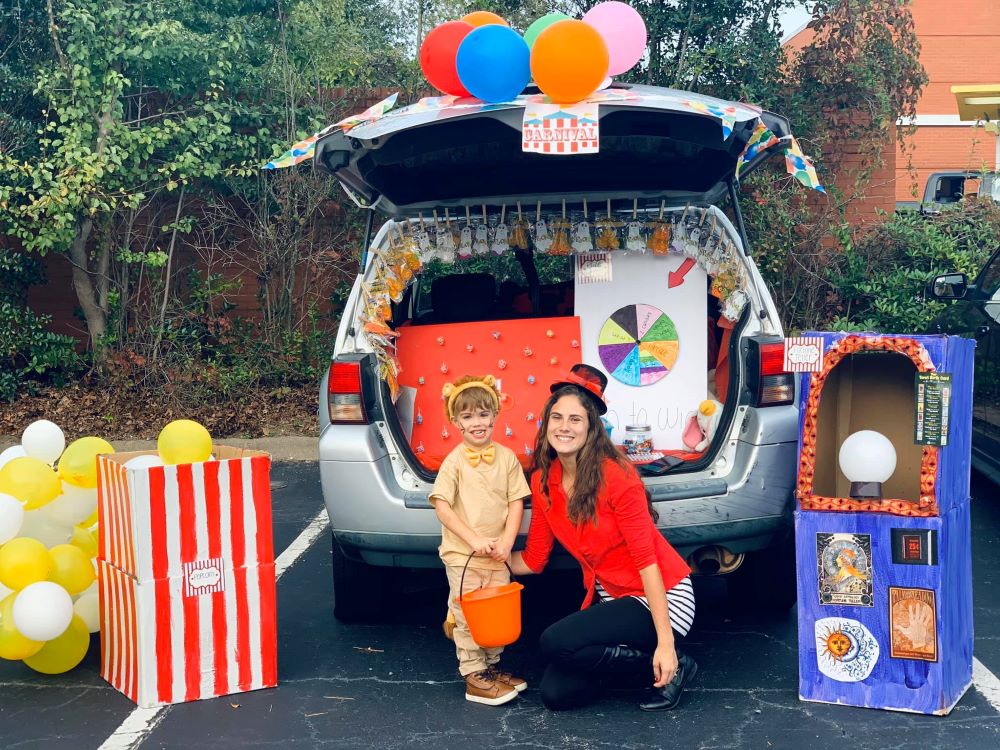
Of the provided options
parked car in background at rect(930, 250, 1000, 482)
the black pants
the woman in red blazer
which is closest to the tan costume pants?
the woman in red blazer

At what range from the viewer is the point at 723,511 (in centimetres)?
425

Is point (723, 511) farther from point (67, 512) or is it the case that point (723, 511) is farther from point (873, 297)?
point (873, 297)

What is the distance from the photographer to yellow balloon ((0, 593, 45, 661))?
422 centimetres

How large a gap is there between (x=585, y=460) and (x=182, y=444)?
1511mm

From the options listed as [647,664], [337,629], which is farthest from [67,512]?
[647,664]

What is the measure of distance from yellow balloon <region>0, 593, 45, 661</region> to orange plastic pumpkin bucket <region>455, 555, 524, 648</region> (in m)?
1.70

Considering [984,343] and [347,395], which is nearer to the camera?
[347,395]

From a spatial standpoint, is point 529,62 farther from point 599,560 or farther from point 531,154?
point 599,560

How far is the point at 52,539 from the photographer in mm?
4703

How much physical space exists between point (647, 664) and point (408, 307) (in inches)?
91.8

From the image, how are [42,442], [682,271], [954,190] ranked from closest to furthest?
[42,442] → [682,271] → [954,190]

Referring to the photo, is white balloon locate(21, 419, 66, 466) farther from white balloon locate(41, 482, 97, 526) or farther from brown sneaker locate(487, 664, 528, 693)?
brown sneaker locate(487, 664, 528, 693)

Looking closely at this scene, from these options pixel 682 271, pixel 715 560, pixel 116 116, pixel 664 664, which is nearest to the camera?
pixel 664 664

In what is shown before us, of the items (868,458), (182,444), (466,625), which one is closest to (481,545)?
(466,625)
